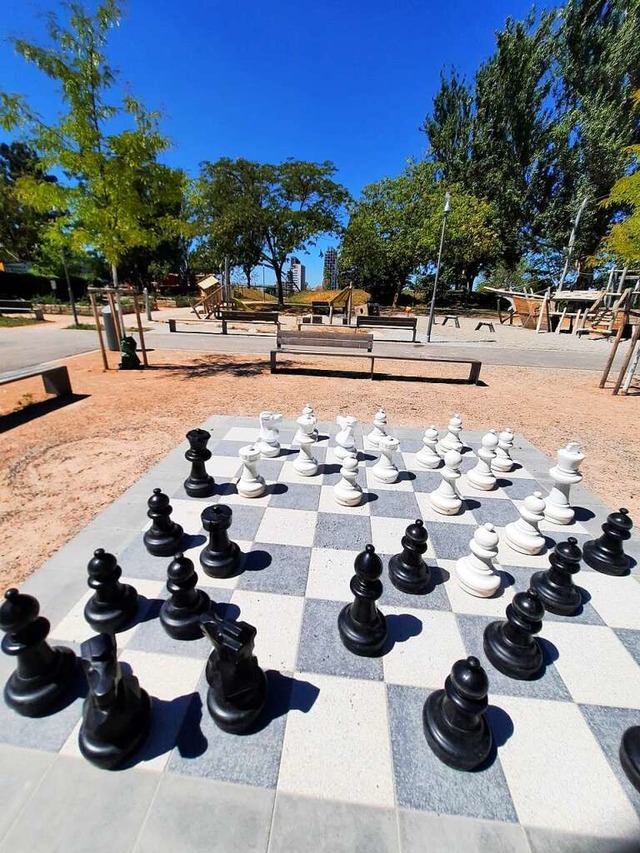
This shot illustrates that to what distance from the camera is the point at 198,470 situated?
3.32 meters

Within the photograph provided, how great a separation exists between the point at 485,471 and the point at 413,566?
1.62 meters

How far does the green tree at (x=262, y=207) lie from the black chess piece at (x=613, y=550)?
25.3 m

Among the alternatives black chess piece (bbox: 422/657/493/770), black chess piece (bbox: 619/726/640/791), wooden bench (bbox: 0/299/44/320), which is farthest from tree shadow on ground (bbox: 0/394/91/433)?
wooden bench (bbox: 0/299/44/320)

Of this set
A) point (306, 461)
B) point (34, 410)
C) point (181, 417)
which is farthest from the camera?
point (34, 410)

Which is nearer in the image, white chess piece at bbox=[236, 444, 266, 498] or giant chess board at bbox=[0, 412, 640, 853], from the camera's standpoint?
giant chess board at bbox=[0, 412, 640, 853]

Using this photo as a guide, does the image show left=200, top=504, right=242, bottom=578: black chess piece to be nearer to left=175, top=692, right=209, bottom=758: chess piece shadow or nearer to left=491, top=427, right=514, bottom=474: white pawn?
left=175, top=692, right=209, bottom=758: chess piece shadow

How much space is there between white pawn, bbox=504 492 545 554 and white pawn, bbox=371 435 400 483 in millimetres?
1087

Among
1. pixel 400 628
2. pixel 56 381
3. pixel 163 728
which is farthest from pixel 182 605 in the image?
pixel 56 381

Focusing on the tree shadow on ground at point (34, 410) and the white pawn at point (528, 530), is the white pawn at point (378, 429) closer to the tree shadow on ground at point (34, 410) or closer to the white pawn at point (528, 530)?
the white pawn at point (528, 530)

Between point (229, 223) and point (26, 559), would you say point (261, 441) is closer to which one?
point (26, 559)

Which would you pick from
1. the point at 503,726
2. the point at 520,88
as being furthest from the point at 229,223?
the point at 503,726

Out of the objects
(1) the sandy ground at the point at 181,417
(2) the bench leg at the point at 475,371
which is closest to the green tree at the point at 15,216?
(1) the sandy ground at the point at 181,417

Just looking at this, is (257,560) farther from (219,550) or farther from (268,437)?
(268,437)

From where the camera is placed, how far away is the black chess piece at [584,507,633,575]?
2523mm
